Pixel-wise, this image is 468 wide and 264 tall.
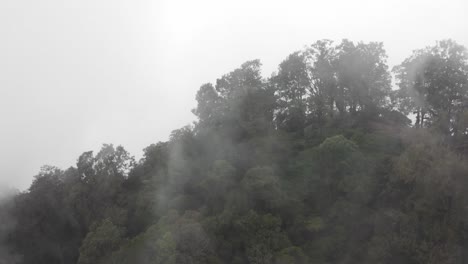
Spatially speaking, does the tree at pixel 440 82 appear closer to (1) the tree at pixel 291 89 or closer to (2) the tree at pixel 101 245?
(1) the tree at pixel 291 89

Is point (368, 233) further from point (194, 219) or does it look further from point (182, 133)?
point (182, 133)

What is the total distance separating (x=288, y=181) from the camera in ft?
90.8

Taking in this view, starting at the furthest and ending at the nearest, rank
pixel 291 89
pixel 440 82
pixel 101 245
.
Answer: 1. pixel 291 89
2. pixel 440 82
3. pixel 101 245

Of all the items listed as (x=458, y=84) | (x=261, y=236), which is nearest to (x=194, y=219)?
(x=261, y=236)

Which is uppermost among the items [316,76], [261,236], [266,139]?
[316,76]

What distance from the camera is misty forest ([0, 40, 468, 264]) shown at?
2088 centimetres

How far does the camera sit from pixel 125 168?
34.7m

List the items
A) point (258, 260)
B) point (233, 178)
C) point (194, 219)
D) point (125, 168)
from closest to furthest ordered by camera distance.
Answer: point (258, 260)
point (194, 219)
point (233, 178)
point (125, 168)

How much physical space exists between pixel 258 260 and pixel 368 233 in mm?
6116

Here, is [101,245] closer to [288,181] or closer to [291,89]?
[288,181]

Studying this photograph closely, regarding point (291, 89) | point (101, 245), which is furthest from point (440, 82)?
point (101, 245)

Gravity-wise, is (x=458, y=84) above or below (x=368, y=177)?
above

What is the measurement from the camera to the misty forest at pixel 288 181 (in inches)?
822

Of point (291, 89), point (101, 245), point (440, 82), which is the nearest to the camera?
point (101, 245)
